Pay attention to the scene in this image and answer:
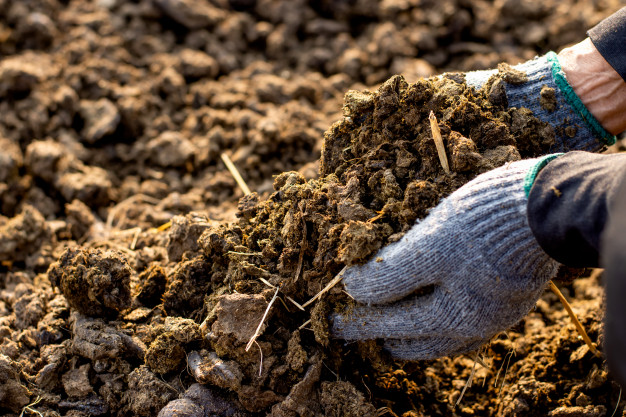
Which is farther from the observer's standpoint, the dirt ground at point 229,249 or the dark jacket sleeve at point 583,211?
the dirt ground at point 229,249

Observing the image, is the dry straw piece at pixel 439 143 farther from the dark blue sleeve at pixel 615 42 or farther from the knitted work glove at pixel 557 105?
the dark blue sleeve at pixel 615 42

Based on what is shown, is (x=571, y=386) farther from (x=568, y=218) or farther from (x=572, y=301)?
(x=568, y=218)

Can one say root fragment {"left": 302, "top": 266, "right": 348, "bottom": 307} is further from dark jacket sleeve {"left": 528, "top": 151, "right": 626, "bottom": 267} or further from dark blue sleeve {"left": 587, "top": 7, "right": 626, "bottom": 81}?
dark blue sleeve {"left": 587, "top": 7, "right": 626, "bottom": 81}

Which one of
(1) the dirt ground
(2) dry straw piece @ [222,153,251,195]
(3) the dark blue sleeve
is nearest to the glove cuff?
(1) the dirt ground

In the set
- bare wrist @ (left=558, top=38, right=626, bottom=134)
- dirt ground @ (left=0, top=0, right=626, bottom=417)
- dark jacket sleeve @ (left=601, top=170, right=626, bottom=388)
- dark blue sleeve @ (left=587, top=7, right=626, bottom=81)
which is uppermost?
dark blue sleeve @ (left=587, top=7, right=626, bottom=81)

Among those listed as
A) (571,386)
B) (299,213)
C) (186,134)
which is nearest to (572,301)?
(571,386)

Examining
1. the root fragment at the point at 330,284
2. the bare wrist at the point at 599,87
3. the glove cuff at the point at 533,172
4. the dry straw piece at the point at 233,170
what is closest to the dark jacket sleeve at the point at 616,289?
the glove cuff at the point at 533,172
